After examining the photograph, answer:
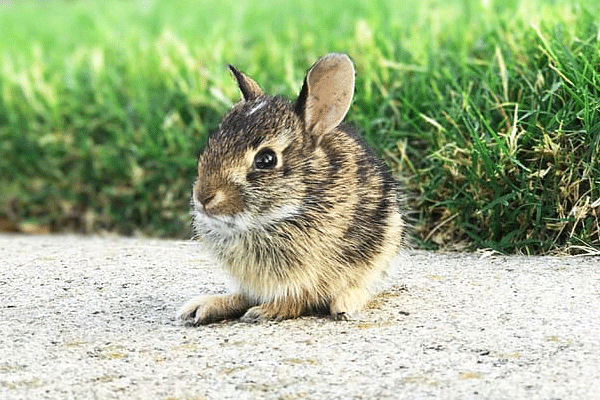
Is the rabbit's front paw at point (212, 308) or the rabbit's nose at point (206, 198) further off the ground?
the rabbit's nose at point (206, 198)

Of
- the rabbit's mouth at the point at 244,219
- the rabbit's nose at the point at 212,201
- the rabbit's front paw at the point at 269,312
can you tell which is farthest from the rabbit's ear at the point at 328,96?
the rabbit's front paw at the point at 269,312

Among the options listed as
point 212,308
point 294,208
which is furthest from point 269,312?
point 294,208

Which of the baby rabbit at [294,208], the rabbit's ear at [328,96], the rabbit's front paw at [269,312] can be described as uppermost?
the rabbit's ear at [328,96]

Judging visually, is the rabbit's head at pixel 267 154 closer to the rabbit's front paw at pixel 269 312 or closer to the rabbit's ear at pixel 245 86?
the rabbit's ear at pixel 245 86

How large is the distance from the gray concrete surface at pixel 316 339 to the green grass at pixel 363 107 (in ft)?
1.36

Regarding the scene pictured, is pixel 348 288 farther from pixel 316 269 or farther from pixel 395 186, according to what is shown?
pixel 395 186

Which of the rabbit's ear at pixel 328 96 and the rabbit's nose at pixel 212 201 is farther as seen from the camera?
the rabbit's ear at pixel 328 96

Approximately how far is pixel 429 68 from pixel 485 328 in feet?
7.55

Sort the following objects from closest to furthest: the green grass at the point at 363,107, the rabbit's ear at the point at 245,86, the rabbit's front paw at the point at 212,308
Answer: the rabbit's front paw at the point at 212,308 → the rabbit's ear at the point at 245,86 → the green grass at the point at 363,107

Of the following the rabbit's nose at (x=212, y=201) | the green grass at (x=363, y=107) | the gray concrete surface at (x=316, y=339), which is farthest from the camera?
the green grass at (x=363, y=107)

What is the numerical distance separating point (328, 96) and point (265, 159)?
33 cm

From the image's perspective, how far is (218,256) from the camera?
347 centimetres

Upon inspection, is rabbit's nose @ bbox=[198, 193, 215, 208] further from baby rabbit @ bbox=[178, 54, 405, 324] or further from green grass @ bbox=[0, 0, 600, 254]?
green grass @ bbox=[0, 0, 600, 254]

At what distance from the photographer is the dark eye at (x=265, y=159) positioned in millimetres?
3301
